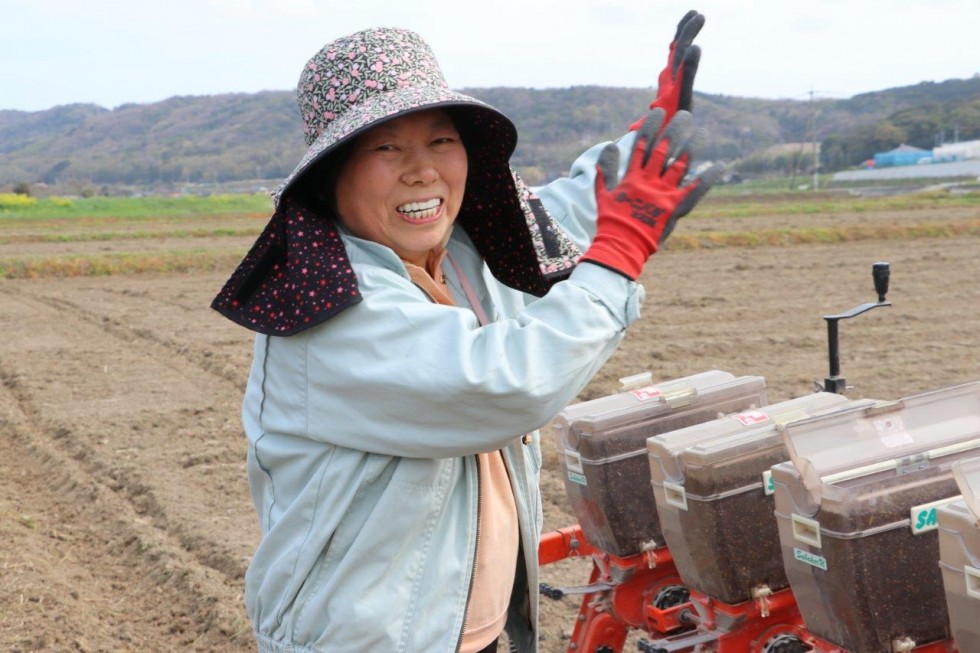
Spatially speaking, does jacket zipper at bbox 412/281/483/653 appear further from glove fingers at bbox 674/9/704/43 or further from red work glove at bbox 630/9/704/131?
glove fingers at bbox 674/9/704/43

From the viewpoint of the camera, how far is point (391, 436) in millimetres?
1674

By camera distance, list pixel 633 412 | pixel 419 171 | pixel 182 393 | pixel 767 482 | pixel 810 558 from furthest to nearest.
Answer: pixel 182 393, pixel 633 412, pixel 767 482, pixel 810 558, pixel 419 171

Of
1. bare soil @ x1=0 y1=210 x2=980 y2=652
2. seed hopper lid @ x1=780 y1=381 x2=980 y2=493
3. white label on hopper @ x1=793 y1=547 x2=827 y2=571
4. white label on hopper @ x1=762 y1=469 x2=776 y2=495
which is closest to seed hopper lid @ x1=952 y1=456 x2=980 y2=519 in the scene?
seed hopper lid @ x1=780 y1=381 x2=980 y2=493

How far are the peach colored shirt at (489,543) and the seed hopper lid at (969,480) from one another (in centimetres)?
79

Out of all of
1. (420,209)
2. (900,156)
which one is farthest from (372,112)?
(900,156)

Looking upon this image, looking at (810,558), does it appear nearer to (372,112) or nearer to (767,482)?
(767,482)

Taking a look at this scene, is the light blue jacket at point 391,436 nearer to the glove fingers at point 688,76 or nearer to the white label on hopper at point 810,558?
the glove fingers at point 688,76

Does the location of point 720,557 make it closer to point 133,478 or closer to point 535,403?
point 535,403

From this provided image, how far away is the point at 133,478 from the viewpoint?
634 cm

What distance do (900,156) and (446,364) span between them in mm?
101168

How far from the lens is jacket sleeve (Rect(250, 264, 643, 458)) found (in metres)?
1.59

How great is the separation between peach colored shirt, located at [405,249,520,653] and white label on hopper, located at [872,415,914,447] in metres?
0.85

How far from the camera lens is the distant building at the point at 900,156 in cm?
9294

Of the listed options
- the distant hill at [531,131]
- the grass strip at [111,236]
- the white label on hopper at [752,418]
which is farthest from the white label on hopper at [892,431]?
the distant hill at [531,131]
